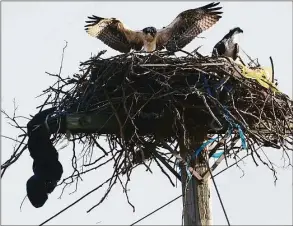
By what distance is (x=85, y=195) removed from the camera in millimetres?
6512

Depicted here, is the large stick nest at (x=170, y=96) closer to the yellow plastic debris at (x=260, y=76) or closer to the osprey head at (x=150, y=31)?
the yellow plastic debris at (x=260, y=76)

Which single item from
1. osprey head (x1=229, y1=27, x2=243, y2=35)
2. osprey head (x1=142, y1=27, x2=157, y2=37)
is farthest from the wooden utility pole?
osprey head (x1=142, y1=27, x2=157, y2=37)

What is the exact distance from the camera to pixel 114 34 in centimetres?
897

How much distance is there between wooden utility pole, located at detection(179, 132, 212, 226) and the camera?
6617mm

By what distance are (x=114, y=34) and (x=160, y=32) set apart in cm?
55

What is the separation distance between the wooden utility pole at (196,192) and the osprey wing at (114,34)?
88.3 inches

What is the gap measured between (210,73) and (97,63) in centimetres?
105

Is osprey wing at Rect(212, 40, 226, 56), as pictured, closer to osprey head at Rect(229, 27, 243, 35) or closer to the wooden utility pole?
osprey head at Rect(229, 27, 243, 35)

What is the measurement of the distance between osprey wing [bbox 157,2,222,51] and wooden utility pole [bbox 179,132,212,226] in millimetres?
2214

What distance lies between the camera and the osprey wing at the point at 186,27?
894 cm

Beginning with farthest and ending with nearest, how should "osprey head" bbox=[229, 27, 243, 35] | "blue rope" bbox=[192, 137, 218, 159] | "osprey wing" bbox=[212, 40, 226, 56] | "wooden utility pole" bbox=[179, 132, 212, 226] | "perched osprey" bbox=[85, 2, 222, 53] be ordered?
"perched osprey" bbox=[85, 2, 222, 53], "osprey head" bbox=[229, 27, 243, 35], "osprey wing" bbox=[212, 40, 226, 56], "blue rope" bbox=[192, 137, 218, 159], "wooden utility pole" bbox=[179, 132, 212, 226]

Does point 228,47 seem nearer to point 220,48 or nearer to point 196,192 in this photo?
point 220,48

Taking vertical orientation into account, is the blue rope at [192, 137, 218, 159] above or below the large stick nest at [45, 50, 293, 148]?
below

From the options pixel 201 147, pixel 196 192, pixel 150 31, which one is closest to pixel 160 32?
pixel 150 31
